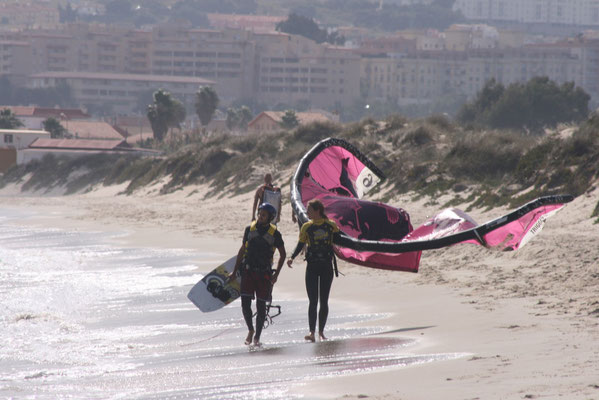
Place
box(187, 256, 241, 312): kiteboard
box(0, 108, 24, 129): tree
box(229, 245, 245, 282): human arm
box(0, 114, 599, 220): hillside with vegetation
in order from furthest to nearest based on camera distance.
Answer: box(0, 108, 24, 129): tree
box(0, 114, 599, 220): hillside with vegetation
box(187, 256, 241, 312): kiteboard
box(229, 245, 245, 282): human arm

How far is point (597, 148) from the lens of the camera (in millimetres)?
19188

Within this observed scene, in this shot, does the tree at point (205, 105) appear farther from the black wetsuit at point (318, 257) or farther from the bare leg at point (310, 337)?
the bare leg at point (310, 337)

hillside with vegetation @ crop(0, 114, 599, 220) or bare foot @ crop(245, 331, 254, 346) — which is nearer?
bare foot @ crop(245, 331, 254, 346)

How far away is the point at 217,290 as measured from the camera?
11.5 meters

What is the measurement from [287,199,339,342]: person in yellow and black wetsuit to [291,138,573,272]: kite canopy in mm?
271

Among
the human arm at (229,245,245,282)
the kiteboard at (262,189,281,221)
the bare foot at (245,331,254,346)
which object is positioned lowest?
the bare foot at (245,331,254,346)

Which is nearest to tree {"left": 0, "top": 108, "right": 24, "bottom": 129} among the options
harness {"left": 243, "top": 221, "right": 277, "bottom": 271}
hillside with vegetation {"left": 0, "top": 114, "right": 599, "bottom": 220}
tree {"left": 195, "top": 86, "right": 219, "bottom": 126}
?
tree {"left": 195, "top": 86, "right": 219, "bottom": 126}

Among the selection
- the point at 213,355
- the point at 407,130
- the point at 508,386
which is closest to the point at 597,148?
the point at 407,130

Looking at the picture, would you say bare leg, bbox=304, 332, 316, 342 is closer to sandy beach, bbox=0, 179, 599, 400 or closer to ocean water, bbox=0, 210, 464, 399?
ocean water, bbox=0, 210, 464, 399

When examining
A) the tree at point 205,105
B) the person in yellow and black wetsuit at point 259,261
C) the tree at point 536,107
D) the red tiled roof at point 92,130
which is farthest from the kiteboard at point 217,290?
the red tiled roof at point 92,130

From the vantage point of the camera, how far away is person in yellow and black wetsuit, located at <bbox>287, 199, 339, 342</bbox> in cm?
1016

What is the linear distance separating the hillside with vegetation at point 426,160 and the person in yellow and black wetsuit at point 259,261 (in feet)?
24.2

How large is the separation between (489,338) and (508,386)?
2046mm

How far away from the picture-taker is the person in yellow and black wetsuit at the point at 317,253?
1016cm
